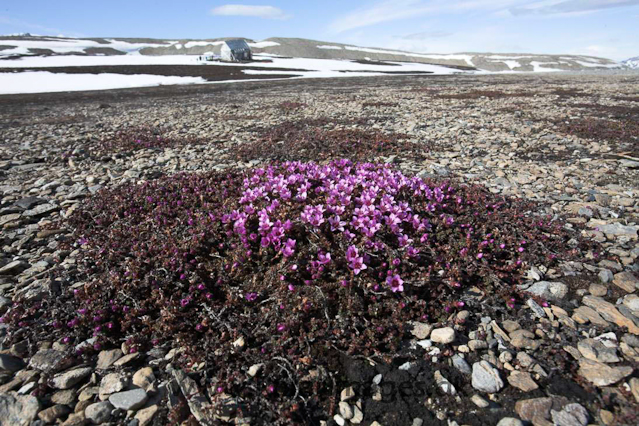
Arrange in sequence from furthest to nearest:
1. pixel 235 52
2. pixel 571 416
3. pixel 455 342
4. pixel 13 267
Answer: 1. pixel 235 52
2. pixel 13 267
3. pixel 455 342
4. pixel 571 416

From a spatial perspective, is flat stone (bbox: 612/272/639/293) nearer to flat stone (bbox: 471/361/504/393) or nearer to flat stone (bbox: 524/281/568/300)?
flat stone (bbox: 524/281/568/300)

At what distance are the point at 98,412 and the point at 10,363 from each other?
120 cm

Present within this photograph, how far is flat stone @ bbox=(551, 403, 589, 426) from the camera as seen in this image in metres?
2.76

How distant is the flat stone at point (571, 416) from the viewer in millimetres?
2756

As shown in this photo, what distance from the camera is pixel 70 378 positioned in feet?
10.7

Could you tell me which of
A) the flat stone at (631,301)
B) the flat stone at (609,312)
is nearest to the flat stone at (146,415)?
the flat stone at (609,312)

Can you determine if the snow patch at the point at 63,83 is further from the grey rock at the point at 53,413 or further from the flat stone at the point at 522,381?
the flat stone at the point at 522,381

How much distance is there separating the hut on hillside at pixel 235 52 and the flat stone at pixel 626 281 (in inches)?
4370

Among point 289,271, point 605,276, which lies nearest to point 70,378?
point 289,271

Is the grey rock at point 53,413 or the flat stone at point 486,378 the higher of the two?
the flat stone at point 486,378

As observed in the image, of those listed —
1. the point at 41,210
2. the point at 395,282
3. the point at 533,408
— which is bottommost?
the point at 533,408

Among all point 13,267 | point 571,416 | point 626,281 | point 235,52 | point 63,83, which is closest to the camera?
point 571,416

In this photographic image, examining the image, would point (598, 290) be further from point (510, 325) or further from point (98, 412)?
point (98, 412)

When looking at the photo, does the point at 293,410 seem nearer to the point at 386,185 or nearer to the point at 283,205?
the point at 283,205
